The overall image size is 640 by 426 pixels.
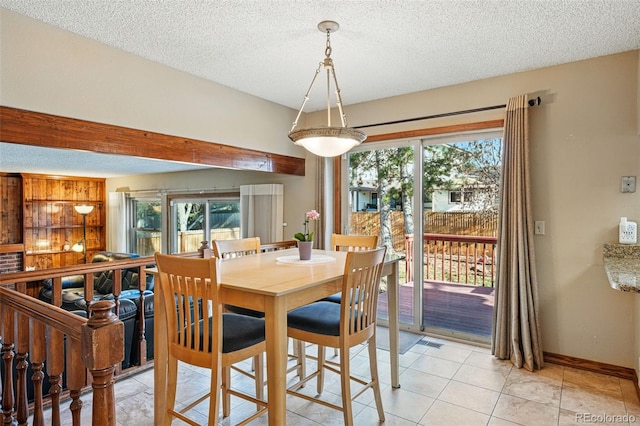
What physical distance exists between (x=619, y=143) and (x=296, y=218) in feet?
10.5

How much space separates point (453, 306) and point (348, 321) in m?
2.31

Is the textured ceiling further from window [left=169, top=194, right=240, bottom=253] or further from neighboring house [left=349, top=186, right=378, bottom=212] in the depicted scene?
window [left=169, top=194, right=240, bottom=253]

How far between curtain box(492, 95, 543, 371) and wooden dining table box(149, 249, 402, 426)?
5.18 ft

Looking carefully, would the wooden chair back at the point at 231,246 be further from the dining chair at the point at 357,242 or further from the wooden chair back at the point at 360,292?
the wooden chair back at the point at 360,292

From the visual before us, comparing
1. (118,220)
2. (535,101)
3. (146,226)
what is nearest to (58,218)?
(118,220)

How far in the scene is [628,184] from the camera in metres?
2.73

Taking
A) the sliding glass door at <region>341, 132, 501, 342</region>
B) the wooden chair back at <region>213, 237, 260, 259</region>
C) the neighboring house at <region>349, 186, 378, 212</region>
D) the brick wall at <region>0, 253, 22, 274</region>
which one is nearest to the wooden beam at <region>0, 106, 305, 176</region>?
the wooden chair back at <region>213, 237, 260, 259</region>

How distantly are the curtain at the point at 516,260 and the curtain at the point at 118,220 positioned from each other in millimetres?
6503

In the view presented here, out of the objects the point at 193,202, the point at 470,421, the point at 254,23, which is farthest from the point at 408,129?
the point at 193,202

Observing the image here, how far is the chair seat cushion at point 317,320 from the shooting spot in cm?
203

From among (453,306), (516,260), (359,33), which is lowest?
(453,306)

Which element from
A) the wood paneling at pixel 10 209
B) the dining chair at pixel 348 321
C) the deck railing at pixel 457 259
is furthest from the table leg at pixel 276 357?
the wood paneling at pixel 10 209

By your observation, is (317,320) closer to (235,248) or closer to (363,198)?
(235,248)

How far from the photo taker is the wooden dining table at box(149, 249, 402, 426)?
1.66 metres
